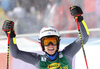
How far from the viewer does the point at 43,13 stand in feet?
23.8

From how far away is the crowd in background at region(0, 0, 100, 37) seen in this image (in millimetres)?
6012

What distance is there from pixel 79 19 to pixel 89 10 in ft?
13.5

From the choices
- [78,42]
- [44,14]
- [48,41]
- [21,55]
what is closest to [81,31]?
[78,42]

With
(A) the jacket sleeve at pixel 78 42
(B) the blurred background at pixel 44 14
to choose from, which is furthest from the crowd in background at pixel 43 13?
(A) the jacket sleeve at pixel 78 42

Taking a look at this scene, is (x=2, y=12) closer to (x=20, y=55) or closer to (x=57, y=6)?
(x=57, y=6)

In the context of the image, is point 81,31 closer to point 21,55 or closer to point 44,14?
point 21,55

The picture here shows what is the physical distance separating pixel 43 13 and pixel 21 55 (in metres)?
5.22

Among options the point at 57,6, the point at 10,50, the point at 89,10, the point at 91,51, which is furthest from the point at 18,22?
the point at 10,50

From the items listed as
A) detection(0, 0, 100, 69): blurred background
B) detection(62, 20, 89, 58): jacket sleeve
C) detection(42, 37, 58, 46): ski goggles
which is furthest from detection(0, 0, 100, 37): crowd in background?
detection(42, 37, 58, 46): ski goggles

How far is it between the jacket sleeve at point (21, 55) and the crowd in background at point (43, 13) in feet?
13.0

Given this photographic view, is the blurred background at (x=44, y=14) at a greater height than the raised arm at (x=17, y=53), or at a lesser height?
greater

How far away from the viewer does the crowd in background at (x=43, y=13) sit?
6012 millimetres

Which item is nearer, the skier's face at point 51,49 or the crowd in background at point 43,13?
the skier's face at point 51,49

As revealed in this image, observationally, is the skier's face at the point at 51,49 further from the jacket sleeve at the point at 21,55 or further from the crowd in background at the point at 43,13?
the crowd in background at the point at 43,13
